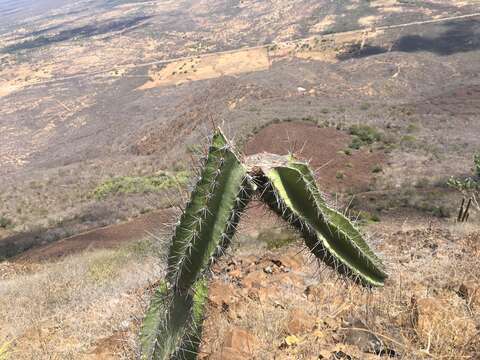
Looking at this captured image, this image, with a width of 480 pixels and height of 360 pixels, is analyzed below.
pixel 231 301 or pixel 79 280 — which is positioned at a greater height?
pixel 231 301

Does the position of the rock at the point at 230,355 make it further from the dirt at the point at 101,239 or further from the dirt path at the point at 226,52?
the dirt path at the point at 226,52

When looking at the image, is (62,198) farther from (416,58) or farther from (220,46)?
(220,46)

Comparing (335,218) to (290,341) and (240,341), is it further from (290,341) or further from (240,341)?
(240,341)

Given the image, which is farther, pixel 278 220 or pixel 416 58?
pixel 416 58

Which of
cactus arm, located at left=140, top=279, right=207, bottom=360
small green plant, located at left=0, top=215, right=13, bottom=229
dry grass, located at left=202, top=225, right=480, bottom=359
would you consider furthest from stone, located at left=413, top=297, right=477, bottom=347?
small green plant, located at left=0, top=215, right=13, bottom=229

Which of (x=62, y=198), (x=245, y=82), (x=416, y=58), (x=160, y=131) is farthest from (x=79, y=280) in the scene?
(x=416, y=58)
